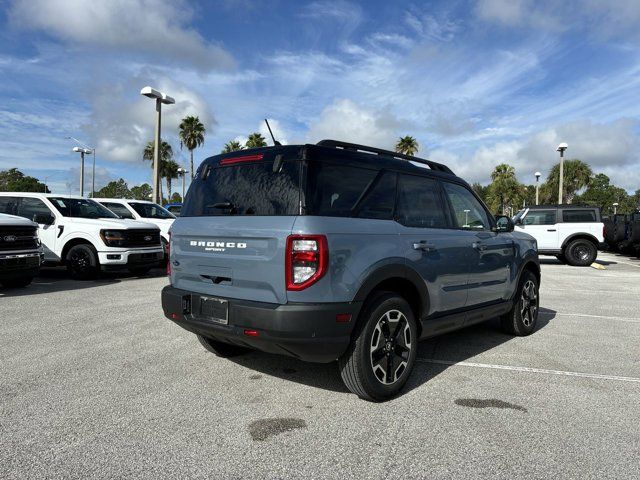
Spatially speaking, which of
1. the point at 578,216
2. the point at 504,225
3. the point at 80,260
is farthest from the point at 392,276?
the point at 578,216

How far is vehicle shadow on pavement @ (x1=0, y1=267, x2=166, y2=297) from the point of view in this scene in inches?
351

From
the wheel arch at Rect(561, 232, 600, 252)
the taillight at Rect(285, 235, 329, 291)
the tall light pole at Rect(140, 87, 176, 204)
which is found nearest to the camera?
the taillight at Rect(285, 235, 329, 291)

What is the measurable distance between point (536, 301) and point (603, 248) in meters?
11.7

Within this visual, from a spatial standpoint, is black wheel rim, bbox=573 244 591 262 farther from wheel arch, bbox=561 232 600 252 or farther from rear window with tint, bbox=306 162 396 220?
rear window with tint, bbox=306 162 396 220

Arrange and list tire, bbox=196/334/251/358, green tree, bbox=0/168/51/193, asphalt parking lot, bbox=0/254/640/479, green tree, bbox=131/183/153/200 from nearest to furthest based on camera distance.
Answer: asphalt parking lot, bbox=0/254/640/479
tire, bbox=196/334/251/358
green tree, bbox=0/168/51/193
green tree, bbox=131/183/153/200

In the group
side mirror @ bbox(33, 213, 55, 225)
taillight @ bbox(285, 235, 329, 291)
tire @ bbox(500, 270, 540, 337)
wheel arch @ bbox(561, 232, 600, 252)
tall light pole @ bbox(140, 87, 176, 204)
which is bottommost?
tire @ bbox(500, 270, 540, 337)

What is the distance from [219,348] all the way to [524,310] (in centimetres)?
367

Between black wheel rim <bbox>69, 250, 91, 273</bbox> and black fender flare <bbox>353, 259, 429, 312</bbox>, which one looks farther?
black wheel rim <bbox>69, 250, 91, 273</bbox>

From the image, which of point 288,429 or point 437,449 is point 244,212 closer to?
point 288,429

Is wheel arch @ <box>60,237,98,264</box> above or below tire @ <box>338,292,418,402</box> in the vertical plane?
above

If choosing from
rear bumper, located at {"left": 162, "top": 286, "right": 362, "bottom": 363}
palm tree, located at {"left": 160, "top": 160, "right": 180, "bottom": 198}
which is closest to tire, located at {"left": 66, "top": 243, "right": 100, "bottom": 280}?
rear bumper, located at {"left": 162, "top": 286, "right": 362, "bottom": 363}

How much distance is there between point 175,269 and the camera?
4.20 m

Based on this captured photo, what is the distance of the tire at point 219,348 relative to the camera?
4.72 meters

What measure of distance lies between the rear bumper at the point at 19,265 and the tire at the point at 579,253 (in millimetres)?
14899
